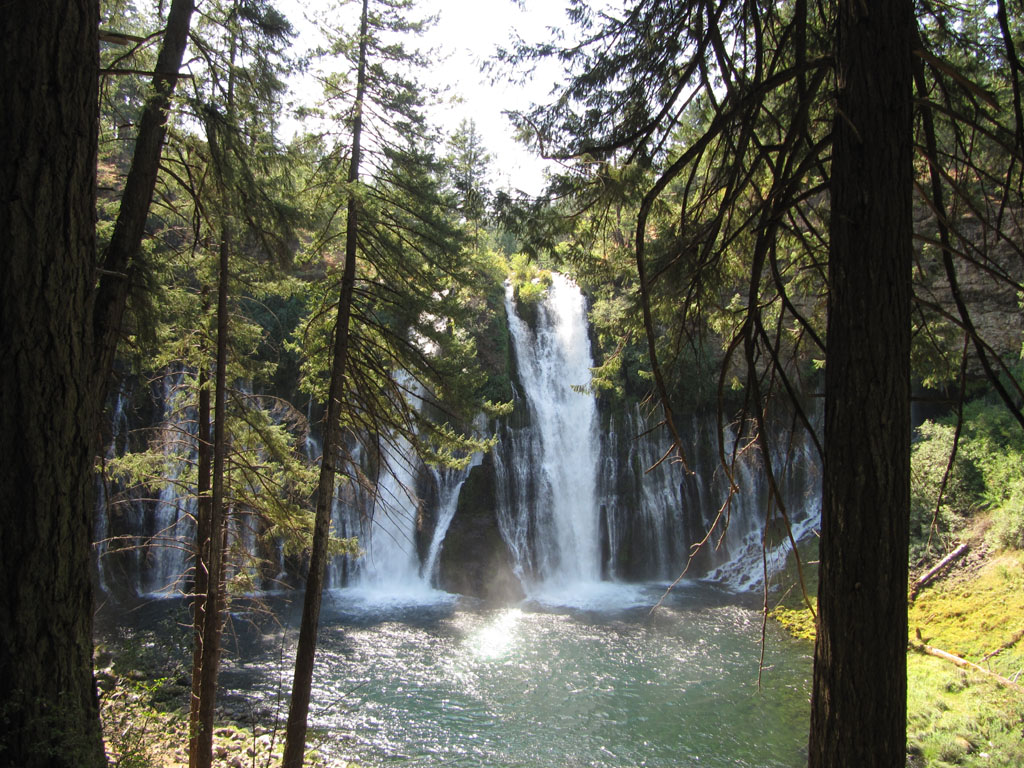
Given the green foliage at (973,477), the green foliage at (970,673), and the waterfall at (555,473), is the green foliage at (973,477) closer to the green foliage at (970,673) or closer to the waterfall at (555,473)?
the green foliage at (970,673)

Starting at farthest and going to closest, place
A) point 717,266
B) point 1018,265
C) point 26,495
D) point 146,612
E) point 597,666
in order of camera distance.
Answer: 1. point 1018,265
2. point 146,612
3. point 597,666
4. point 717,266
5. point 26,495

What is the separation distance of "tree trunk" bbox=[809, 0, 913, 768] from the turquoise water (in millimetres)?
6903

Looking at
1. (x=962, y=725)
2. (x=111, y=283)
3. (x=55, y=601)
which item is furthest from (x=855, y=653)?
(x=962, y=725)

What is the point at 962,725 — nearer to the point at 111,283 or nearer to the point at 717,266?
the point at 717,266

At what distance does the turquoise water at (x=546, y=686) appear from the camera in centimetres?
894

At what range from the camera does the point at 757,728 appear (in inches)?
364

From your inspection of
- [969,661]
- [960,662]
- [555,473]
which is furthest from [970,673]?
[555,473]

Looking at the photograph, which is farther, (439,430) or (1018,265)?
(1018,265)

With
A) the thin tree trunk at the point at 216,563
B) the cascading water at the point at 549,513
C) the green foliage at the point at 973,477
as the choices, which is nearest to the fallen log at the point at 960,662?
the green foliage at the point at 973,477

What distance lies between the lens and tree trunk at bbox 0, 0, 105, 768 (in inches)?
98.0

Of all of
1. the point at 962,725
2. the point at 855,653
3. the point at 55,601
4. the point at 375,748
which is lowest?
the point at 375,748

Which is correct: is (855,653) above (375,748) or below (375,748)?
above

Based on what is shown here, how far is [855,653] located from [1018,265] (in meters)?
18.6

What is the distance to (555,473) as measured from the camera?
18.0 meters
